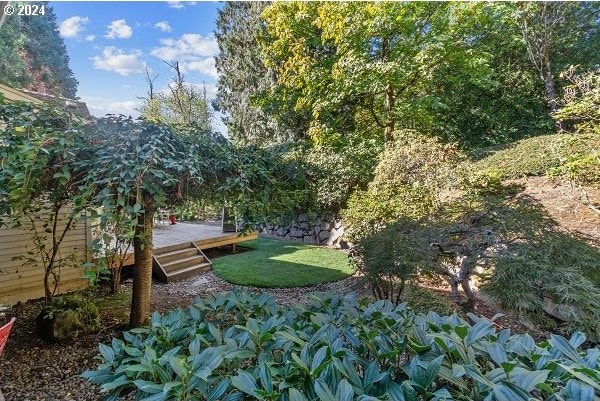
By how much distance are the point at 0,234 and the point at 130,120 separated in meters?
3.55

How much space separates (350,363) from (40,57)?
21.8m

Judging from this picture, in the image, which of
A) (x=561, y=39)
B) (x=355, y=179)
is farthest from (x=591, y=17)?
(x=355, y=179)

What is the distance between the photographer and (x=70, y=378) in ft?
10.2

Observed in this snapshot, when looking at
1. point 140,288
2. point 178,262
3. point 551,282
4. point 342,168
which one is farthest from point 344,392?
point 342,168

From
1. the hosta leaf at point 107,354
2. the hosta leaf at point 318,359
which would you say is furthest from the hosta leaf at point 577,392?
the hosta leaf at point 107,354

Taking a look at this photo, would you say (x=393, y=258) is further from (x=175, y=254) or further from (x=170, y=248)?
(x=170, y=248)

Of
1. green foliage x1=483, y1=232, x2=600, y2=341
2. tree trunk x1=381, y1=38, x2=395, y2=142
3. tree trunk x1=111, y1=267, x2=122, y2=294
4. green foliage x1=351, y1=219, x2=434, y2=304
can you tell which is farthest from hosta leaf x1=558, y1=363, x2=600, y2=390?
tree trunk x1=381, y1=38, x2=395, y2=142

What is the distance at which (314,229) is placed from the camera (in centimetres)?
1053

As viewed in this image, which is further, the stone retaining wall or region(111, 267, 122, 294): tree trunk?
the stone retaining wall

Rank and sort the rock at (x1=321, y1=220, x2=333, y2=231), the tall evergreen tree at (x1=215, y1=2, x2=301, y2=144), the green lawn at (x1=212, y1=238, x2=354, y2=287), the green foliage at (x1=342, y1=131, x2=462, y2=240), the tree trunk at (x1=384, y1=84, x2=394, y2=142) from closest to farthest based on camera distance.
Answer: the green foliage at (x1=342, y1=131, x2=462, y2=240), the green lawn at (x1=212, y1=238, x2=354, y2=287), the tree trunk at (x1=384, y1=84, x2=394, y2=142), the rock at (x1=321, y1=220, x2=333, y2=231), the tall evergreen tree at (x1=215, y1=2, x2=301, y2=144)

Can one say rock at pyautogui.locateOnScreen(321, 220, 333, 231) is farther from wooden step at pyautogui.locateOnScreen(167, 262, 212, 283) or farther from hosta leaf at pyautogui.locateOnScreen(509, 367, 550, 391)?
hosta leaf at pyautogui.locateOnScreen(509, 367, 550, 391)

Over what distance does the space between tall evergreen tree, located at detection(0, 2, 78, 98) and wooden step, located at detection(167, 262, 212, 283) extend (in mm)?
12567

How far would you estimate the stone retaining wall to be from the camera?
31.8ft

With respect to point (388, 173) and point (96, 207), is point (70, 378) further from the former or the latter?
point (388, 173)
